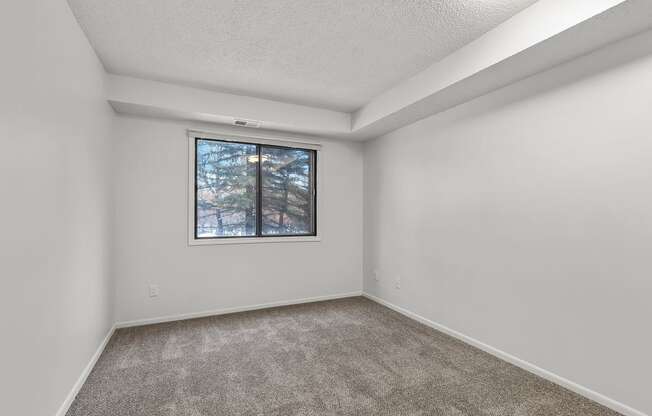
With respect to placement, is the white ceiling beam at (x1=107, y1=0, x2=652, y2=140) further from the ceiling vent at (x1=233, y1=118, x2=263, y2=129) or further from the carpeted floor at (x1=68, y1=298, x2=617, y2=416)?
the carpeted floor at (x1=68, y1=298, x2=617, y2=416)

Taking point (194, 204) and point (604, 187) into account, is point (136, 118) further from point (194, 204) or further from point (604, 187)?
point (604, 187)

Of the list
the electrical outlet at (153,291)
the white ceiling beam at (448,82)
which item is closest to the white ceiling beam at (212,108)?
the white ceiling beam at (448,82)

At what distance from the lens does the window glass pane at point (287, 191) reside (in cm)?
423

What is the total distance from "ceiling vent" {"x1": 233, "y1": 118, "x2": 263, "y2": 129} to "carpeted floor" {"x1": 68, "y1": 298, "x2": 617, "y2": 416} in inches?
87.5

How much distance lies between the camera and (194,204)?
12.4ft

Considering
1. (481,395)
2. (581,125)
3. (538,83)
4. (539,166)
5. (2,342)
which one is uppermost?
(538,83)

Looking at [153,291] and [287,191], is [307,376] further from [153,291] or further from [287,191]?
[287,191]

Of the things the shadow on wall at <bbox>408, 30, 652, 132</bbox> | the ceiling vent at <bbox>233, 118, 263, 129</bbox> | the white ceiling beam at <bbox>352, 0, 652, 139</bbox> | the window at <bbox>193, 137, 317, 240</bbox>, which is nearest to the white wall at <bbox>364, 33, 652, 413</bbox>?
the shadow on wall at <bbox>408, 30, 652, 132</bbox>

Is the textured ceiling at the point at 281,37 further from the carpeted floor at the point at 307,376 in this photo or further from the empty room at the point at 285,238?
the carpeted floor at the point at 307,376

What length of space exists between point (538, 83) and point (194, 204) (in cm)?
349

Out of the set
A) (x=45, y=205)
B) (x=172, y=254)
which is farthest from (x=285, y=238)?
(x=45, y=205)

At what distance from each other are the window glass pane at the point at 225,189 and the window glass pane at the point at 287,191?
168 millimetres

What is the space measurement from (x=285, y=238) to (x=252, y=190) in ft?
2.44

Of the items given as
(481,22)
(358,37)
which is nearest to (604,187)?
(481,22)
